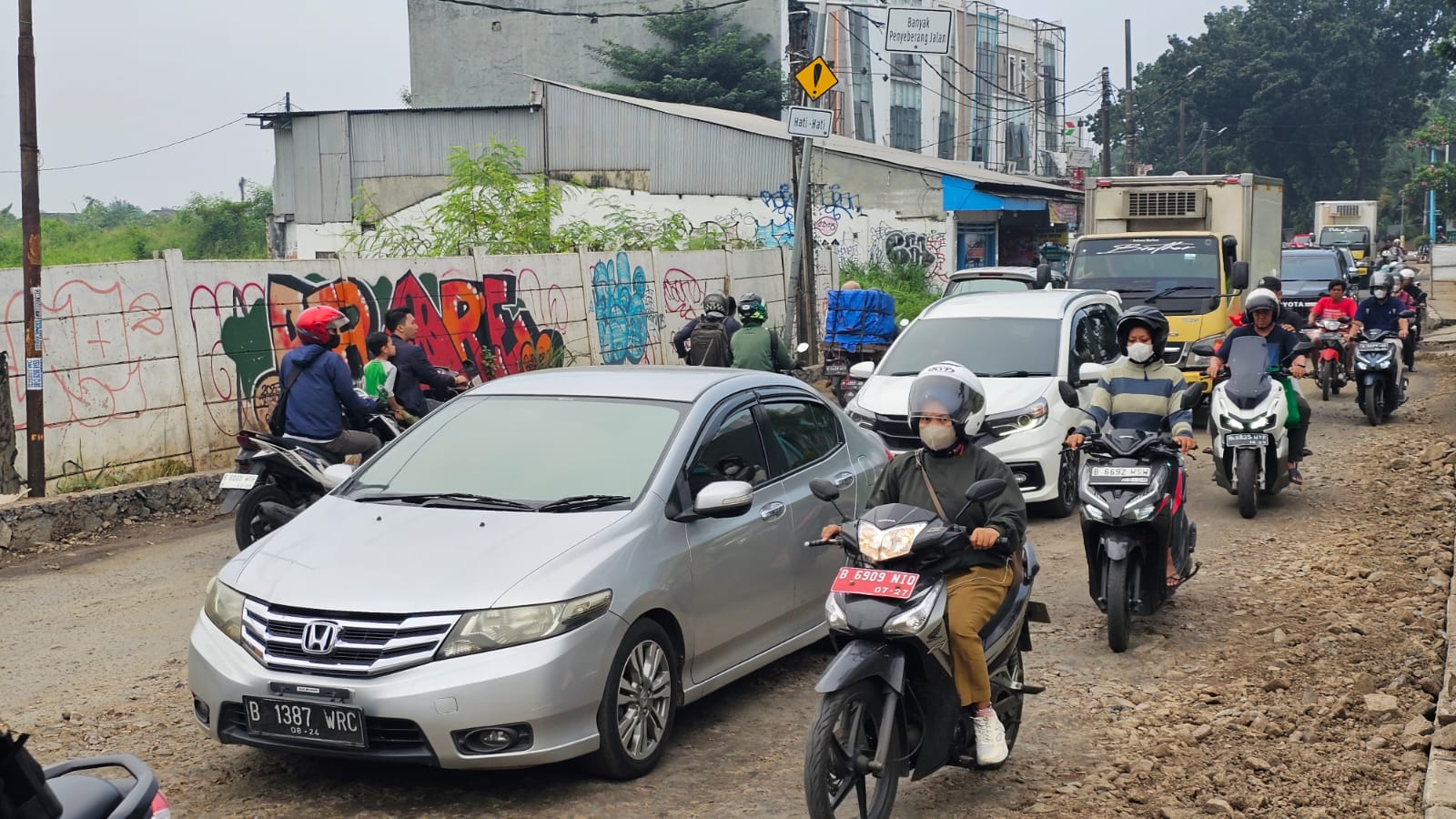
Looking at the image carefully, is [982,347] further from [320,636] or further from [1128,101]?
[1128,101]

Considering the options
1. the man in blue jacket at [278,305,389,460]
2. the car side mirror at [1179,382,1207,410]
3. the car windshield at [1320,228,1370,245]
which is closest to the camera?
the car side mirror at [1179,382,1207,410]

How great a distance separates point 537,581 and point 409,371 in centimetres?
649

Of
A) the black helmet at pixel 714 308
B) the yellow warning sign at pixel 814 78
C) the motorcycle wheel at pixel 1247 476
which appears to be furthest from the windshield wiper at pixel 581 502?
the yellow warning sign at pixel 814 78

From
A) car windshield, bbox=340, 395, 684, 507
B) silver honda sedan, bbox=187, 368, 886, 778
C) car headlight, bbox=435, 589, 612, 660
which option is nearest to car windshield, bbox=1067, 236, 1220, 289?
silver honda sedan, bbox=187, 368, 886, 778

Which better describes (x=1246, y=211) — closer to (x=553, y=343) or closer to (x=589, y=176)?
(x=553, y=343)

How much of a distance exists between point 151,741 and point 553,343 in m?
12.3

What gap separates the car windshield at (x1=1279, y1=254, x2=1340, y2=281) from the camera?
28.6 m

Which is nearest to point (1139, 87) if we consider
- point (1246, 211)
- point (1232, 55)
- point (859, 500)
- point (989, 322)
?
point (1232, 55)

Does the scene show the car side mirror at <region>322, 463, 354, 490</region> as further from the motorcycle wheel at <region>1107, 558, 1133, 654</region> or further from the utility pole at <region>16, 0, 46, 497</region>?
the utility pole at <region>16, 0, 46, 497</region>

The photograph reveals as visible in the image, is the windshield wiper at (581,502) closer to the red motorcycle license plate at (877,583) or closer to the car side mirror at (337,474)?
the red motorcycle license plate at (877,583)

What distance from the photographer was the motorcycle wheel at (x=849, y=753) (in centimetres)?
455

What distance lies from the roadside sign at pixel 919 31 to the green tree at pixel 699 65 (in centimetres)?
2356

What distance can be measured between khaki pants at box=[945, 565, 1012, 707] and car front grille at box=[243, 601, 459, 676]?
5.66 feet

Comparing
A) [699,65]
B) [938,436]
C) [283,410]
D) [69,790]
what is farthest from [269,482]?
[699,65]
